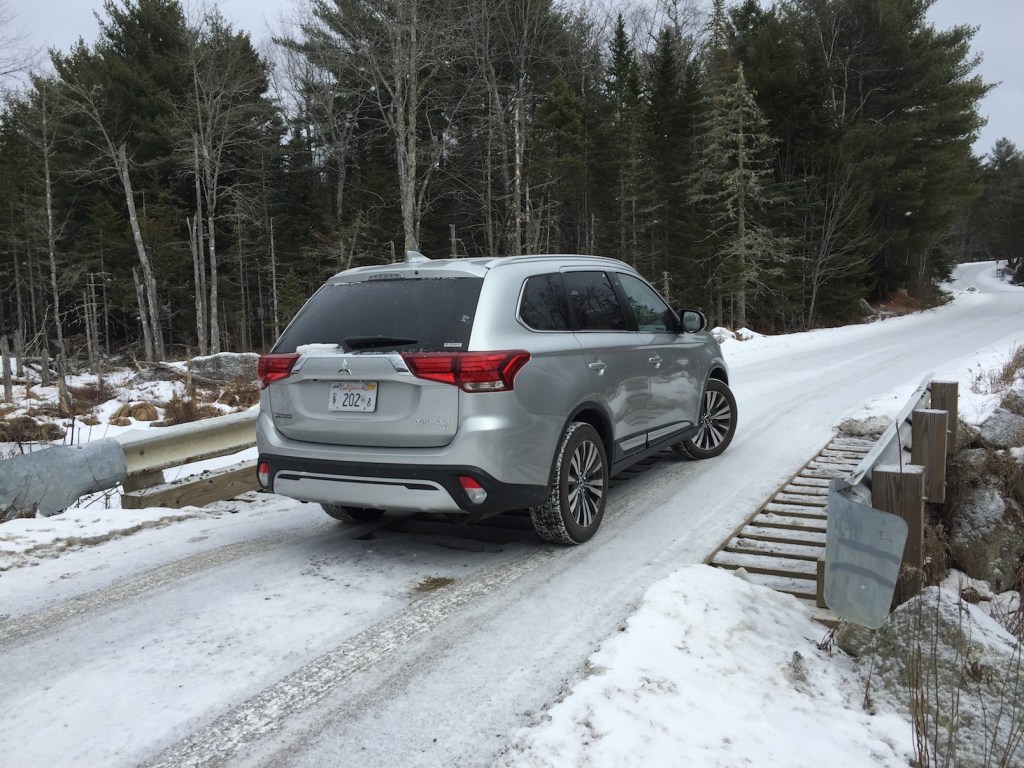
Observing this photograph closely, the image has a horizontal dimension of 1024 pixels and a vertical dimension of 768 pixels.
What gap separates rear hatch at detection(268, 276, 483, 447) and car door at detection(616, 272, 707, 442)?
1.98 m

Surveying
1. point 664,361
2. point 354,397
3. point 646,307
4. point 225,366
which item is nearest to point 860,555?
point 354,397

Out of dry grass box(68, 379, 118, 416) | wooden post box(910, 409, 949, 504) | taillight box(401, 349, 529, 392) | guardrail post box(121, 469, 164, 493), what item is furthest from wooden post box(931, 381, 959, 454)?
dry grass box(68, 379, 118, 416)

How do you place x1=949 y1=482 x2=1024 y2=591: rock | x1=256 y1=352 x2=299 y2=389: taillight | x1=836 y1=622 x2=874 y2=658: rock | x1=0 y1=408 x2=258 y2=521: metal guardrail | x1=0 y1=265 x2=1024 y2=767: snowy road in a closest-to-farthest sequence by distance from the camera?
1. x1=0 y1=265 x2=1024 y2=767: snowy road
2. x1=836 y1=622 x2=874 y2=658: rock
3. x1=256 y1=352 x2=299 y2=389: taillight
4. x1=0 y1=408 x2=258 y2=521: metal guardrail
5. x1=949 y1=482 x2=1024 y2=591: rock

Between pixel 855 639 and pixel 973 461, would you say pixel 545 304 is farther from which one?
pixel 973 461

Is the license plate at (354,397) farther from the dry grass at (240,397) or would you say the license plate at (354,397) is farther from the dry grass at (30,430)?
the dry grass at (240,397)

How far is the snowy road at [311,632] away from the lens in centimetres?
275

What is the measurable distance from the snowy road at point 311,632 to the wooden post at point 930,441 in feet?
3.98

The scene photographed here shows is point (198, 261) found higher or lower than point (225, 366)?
higher

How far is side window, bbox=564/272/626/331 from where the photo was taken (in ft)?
16.5

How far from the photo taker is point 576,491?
4.75 meters

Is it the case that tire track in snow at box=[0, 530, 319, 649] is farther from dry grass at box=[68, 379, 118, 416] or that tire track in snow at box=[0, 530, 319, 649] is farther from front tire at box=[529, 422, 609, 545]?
dry grass at box=[68, 379, 118, 416]

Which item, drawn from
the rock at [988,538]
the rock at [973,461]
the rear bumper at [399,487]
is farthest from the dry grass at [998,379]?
the rear bumper at [399,487]

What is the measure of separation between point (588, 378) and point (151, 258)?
109ft

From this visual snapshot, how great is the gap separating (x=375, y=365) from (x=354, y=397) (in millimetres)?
256
